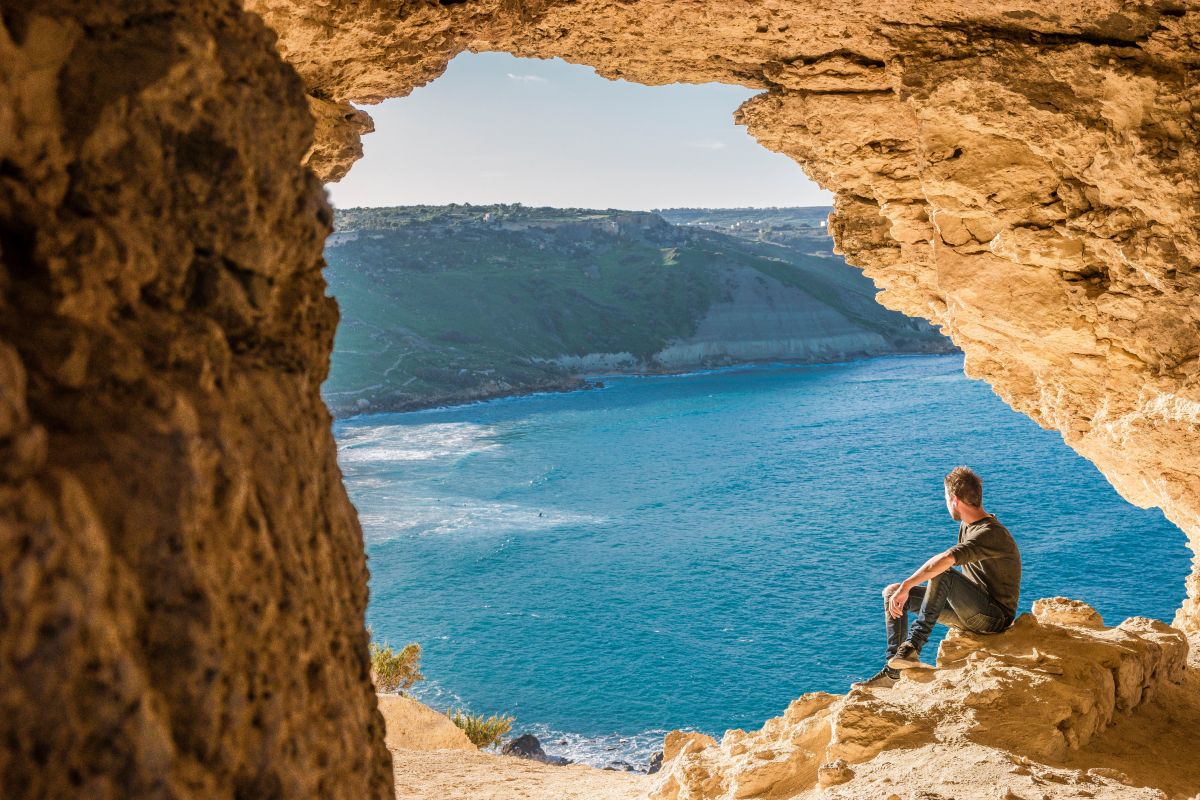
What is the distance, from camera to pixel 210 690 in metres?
2.10

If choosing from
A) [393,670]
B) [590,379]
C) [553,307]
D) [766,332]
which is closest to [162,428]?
[393,670]

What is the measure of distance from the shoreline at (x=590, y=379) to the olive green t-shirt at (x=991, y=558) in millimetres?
65247

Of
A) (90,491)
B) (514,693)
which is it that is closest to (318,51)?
(90,491)

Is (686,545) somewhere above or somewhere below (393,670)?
below

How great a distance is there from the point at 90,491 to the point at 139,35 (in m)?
1.23

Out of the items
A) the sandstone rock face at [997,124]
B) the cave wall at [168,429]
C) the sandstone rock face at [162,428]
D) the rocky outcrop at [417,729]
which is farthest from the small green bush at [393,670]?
the sandstone rock face at [162,428]

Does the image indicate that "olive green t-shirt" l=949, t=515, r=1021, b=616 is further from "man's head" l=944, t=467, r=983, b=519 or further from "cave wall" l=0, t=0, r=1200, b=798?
"cave wall" l=0, t=0, r=1200, b=798

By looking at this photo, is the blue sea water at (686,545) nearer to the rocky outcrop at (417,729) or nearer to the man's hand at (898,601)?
the rocky outcrop at (417,729)

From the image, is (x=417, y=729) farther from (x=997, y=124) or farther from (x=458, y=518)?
(x=458, y=518)

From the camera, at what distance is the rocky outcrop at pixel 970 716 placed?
5301 mm

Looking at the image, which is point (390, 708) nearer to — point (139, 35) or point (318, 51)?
point (318, 51)

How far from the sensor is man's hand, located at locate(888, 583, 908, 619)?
6070 mm

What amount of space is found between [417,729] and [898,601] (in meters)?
8.67

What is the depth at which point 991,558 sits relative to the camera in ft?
19.0
